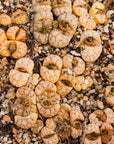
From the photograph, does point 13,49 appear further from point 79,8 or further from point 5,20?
point 79,8

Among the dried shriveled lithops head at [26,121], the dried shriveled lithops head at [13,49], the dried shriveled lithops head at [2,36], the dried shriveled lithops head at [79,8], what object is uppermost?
the dried shriveled lithops head at [79,8]

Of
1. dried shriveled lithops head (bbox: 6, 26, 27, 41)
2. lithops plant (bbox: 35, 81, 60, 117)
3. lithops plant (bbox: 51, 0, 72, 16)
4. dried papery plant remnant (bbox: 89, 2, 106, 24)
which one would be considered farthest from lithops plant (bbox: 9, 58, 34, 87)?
dried papery plant remnant (bbox: 89, 2, 106, 24)

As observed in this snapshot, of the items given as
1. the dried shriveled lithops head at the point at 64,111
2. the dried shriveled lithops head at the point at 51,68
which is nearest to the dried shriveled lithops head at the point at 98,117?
the dried shriveled lithops head at the point at 64,111

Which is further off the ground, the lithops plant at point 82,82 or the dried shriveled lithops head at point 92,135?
the lithops plant at point 82,82

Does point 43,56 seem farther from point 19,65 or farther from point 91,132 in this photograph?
point 91,132

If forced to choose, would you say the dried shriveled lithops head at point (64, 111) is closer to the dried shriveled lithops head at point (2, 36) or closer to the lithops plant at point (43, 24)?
the lithops plant at point (43, 24)

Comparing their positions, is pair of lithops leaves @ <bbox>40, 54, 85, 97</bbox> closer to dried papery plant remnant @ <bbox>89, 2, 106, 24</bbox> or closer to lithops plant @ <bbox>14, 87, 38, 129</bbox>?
lithops plant @ <bbox>14, 87, 38, 129</bbox>

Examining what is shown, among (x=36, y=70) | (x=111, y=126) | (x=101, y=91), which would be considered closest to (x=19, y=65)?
(x=36, y=70)
